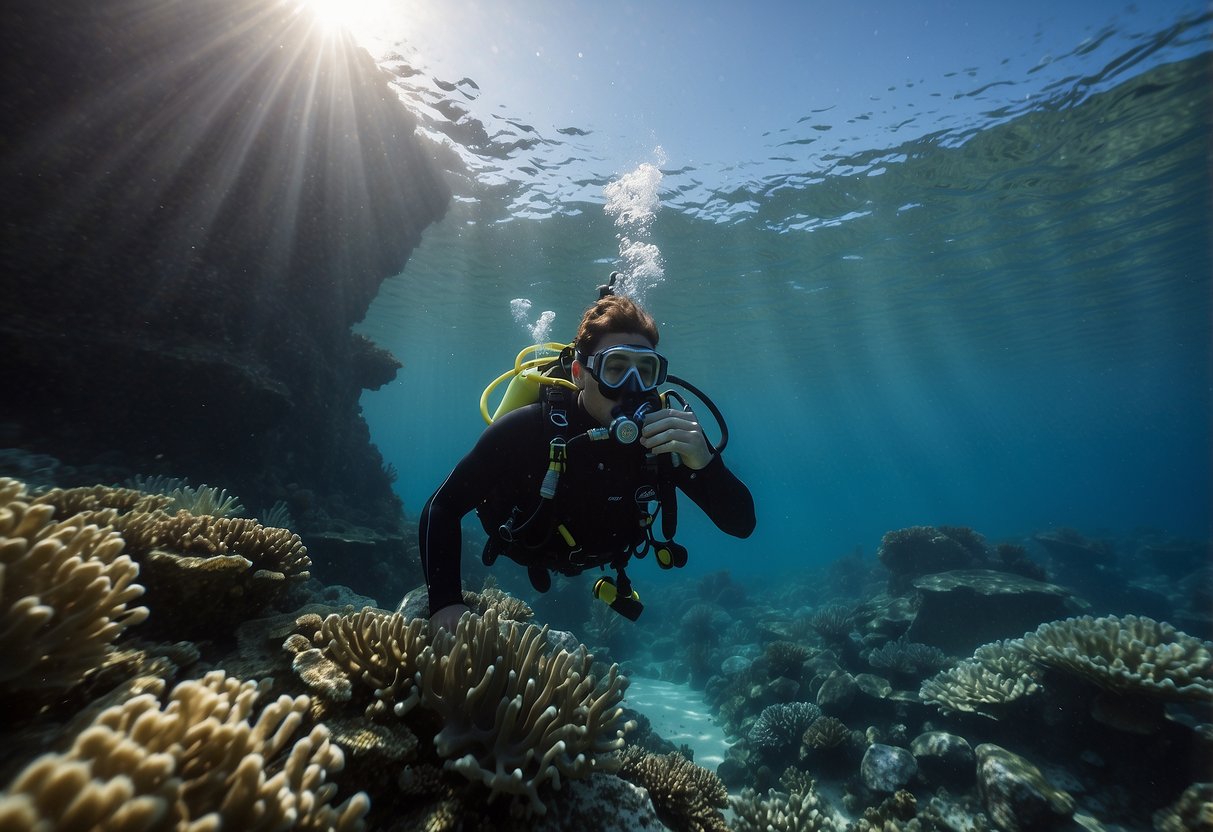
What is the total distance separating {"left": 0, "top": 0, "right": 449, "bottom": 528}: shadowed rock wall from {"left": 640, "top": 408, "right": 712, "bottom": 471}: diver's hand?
9333 millimetres

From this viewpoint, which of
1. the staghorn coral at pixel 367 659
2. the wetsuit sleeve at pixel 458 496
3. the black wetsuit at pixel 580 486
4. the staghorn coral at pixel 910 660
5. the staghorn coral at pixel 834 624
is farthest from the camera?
the staghorn coral at pixel 834 624

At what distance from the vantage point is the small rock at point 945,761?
5.65m

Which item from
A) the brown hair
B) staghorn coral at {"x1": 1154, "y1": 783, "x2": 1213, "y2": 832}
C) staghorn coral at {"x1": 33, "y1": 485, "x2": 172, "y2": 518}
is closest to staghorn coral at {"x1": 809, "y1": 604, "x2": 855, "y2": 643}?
staghorn coral at {"x1": 1154, "y1": 783, "x2": 1213, "y2": 832}

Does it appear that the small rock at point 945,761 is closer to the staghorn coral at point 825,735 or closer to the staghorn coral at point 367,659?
the staghorn coral at point 825,735

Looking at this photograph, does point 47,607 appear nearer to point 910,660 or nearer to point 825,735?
point 825,735

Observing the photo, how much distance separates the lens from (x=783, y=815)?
17.7ft

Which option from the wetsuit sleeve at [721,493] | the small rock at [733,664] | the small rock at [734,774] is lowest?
the small rock at [733,664]

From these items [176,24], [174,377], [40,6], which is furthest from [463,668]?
[176,24]

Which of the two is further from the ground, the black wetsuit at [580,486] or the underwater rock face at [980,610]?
the black wetsuit at [580,486]

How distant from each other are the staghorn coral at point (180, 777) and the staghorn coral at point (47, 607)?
462 millimetres

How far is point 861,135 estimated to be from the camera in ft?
47.3

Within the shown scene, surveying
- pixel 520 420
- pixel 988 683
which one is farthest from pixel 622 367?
pixel 988 683

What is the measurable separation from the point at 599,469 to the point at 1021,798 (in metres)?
5.23

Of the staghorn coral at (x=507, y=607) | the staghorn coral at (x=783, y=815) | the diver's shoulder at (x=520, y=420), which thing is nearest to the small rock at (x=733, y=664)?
the staghorn coral at (x=783, y=815)
